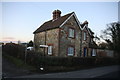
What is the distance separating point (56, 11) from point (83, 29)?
21.6ft

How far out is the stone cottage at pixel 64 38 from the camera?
18984mm

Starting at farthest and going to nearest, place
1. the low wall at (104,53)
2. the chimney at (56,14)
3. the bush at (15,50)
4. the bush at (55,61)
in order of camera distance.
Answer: the low wall at (104,53) < the chimney at (56,14) < the bush at (15,50) < the bush at (55,61)

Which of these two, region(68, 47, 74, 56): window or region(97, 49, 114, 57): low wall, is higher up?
region(68, 47, 74, 56): window

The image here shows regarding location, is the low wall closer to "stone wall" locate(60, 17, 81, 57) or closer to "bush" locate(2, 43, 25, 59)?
"stone wall" locate(60, 17, 81, 57)

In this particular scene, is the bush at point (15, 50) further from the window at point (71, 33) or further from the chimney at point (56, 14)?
the chimney at point (56, 14)

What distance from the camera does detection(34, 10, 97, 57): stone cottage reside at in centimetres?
1898

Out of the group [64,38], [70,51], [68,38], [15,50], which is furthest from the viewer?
[70,51]

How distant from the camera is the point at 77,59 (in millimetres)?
16516

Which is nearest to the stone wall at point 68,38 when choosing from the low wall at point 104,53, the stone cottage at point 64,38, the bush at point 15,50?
the stone cottage at point 64,38

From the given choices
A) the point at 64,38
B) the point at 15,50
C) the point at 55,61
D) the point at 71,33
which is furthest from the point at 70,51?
the point at 15,50

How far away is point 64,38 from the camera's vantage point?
19.4 m

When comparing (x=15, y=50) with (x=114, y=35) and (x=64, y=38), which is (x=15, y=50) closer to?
(x=64, y=38)

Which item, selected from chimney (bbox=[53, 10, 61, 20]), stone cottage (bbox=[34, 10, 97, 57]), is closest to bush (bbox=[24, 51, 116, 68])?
stone cottage (bbox=[34, 10, 97, 57])

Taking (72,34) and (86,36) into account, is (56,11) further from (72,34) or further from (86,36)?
(86,36)
